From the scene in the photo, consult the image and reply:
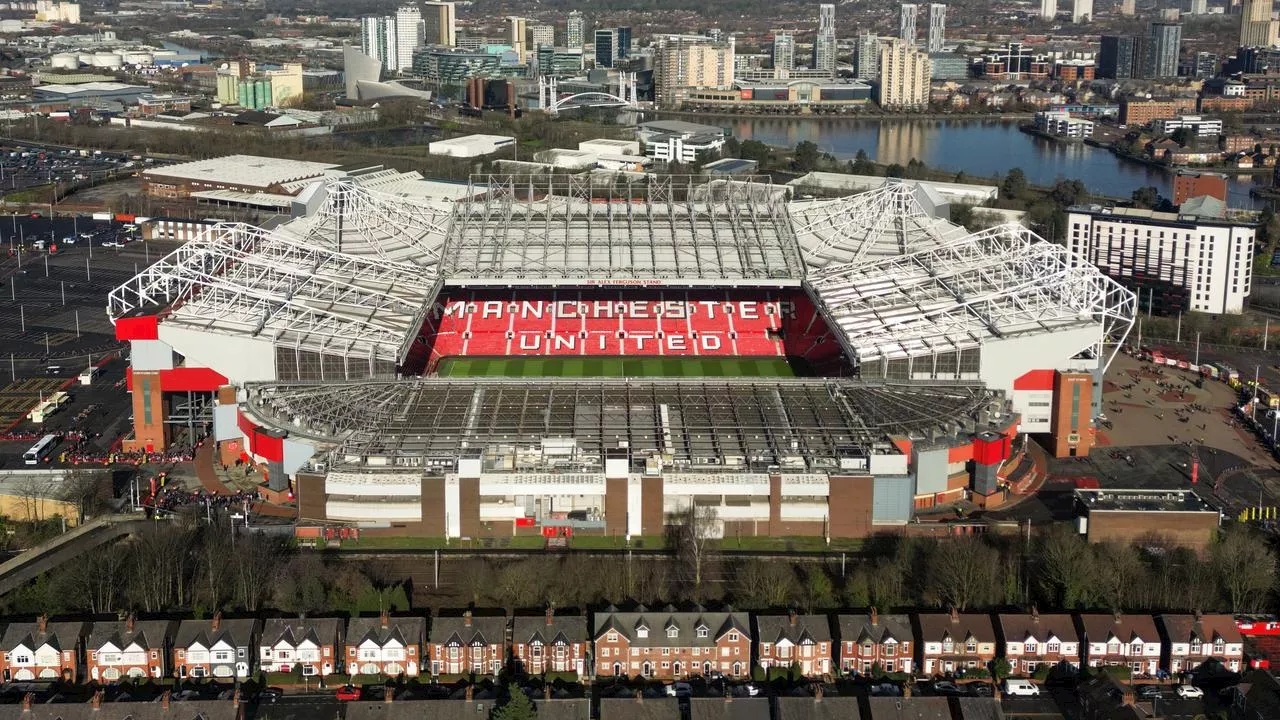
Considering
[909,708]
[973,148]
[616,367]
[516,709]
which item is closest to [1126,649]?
[909,708]

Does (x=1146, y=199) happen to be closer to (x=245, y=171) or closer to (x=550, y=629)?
(x=245, y=171)

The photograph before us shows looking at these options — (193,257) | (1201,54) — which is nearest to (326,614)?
(193,257)

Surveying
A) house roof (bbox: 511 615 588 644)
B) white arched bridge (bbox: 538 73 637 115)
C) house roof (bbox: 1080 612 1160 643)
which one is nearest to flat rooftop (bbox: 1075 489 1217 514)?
house roof (bbox: 1080 612 1160 643)

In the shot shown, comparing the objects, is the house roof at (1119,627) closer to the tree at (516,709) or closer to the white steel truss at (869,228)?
the tree at (516,709)

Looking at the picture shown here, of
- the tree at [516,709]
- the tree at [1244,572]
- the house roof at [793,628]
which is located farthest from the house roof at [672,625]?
the tree at [1244,572]

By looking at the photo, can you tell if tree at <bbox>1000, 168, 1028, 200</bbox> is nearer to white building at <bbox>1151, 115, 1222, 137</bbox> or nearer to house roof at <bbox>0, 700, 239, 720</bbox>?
white building at <bbox>1151, 115, 1222, 137</bbox>

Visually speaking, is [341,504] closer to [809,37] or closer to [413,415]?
[413,415]
